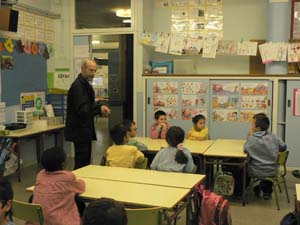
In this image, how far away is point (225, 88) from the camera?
Answer: 6.18 meters

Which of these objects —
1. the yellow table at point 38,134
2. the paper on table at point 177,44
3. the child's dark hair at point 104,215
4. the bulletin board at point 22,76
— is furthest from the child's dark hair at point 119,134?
the paper on table at point 177,44

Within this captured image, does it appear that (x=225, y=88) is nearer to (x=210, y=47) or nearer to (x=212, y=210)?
(x=210, y=47)

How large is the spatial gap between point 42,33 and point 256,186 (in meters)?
4.07

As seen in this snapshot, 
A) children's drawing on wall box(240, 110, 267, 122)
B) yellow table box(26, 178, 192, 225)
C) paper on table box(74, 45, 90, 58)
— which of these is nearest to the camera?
yellow table box(26, 178, 192, 225)

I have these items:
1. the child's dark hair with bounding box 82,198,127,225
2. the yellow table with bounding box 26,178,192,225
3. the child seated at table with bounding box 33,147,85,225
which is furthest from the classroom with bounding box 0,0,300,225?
the child's dark hair with bounding box 82,198,127,225

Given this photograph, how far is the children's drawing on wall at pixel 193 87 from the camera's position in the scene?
628 cm

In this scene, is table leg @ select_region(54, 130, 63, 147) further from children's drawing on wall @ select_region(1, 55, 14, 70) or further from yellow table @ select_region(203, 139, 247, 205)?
yellow table @ select_region(203, 139, 247, 205)

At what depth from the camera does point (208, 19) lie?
665 centimetres

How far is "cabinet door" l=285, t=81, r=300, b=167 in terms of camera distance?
588 centimetres

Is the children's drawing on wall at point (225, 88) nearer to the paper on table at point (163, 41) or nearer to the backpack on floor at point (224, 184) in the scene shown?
the paper on table at point (163, 41)

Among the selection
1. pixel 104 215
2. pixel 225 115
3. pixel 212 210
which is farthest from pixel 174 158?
pixel 225 115

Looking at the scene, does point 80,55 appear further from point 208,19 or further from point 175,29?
point 208,19

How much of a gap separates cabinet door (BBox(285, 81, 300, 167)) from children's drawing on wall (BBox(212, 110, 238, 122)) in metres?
0.74

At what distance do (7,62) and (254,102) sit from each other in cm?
356
